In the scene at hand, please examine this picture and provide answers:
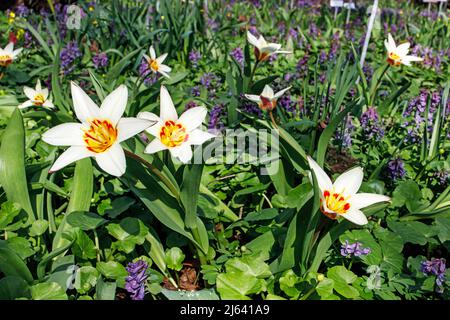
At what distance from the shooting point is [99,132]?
1.14m

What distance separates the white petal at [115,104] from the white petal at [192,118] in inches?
7.9

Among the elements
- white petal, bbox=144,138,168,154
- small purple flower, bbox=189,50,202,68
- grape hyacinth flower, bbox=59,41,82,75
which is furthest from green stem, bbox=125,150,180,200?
small purple flower, bbox=189,50,202,68

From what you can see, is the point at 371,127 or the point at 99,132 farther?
the point at 371,127

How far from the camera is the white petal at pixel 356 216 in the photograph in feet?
3.51

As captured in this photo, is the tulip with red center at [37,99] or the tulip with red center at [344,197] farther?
the tulip with red center at [37,99]

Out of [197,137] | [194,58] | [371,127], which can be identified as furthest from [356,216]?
[194,58]

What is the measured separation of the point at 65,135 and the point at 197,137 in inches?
13.5

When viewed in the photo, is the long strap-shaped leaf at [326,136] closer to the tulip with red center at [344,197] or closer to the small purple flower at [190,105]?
the tulip with red center at [344,197]

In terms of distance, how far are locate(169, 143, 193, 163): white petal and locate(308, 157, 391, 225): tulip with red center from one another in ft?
1.04

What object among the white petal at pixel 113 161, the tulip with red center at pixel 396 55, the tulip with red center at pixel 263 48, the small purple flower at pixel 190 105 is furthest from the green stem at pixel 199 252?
the tulip with red center at pixel 396 55

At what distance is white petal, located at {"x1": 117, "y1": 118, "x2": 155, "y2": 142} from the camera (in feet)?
3.43

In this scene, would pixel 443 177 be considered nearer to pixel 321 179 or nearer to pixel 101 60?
pixel 321 179
